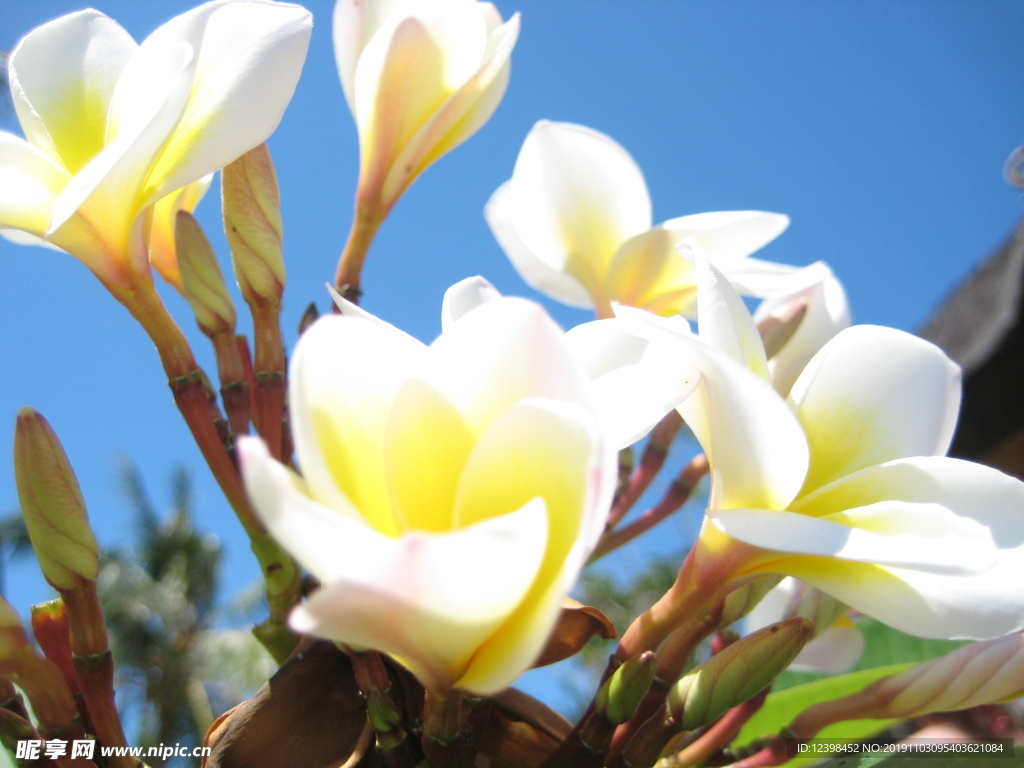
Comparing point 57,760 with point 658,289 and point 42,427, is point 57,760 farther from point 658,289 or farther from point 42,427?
point 658,289

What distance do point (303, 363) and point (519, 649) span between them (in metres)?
0.15

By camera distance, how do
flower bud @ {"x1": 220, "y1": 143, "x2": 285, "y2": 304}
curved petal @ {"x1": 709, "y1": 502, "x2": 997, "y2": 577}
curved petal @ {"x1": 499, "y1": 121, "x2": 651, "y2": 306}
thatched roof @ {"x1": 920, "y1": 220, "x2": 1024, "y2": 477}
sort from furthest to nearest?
thatched roof @ {"x1": 920, "y1": 220, "x2": 1024, "y2": 477}, curved petal @ {"x1": 499, "y1": 121, "x2": 651, "y2": 306}, flower bud @ {"x1": 220, "y1": 143, "x2": 285, "y2": 304}, curved petal @ {"x1": 709, "y1": 502, "x2": 997, "y2": 577}

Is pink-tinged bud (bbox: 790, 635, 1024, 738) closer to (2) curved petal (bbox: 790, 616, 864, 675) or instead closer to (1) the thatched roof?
(2) curved petal (bbox: 790, 616, 864, 675)

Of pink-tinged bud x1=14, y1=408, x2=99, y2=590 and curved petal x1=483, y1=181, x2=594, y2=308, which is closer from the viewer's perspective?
pink-tinged bud x1=14, y1=408, x2=99, y2=590

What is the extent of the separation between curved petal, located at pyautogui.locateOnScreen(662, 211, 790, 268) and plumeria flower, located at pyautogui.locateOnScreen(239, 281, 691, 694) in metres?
0.39

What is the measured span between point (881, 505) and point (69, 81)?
587mm

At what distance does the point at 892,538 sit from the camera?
0.39 m

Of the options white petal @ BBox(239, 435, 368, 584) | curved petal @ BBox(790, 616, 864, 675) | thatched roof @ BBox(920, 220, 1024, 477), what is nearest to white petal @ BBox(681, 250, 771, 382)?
white petal @ BBox(239, 435, 368, 584)

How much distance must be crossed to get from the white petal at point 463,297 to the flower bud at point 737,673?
259 millimetres

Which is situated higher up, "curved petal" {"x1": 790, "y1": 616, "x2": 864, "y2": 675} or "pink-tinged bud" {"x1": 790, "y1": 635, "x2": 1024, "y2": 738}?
"pink-tinged bud" {"x1": 790, "y1": 635, "x2": 1024, "y2": 738}

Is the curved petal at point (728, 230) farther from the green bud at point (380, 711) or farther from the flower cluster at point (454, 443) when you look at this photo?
the green bud at point (380, 711)

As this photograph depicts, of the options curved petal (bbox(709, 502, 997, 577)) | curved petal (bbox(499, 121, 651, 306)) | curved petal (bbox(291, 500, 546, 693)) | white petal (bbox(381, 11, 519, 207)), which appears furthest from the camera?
curved petal (bbox(499, 121, 651, 306))

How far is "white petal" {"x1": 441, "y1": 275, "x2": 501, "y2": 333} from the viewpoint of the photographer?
0.51m

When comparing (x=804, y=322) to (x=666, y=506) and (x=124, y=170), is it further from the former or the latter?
(x=124, y=170)
